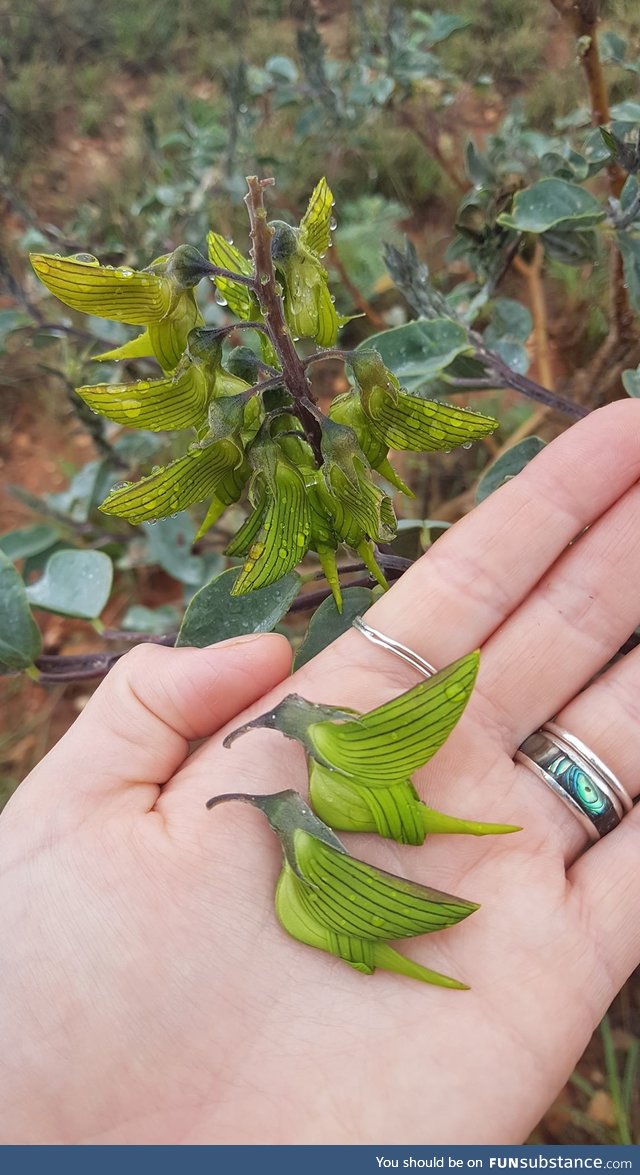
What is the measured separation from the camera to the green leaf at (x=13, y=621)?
132cm

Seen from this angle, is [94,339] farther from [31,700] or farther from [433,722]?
[433,722]

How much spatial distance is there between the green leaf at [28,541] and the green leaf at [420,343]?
964 millimetres

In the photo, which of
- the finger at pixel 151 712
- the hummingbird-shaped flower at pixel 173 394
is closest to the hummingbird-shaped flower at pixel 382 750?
the finger at pixel 151 712

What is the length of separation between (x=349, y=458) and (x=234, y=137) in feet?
4.69

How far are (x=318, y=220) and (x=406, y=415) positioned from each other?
0.20 meters

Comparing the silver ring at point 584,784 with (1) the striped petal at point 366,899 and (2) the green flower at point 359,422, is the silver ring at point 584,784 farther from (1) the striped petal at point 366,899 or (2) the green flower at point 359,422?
(2) the green flower at point 359,422

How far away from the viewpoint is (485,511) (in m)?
1.20

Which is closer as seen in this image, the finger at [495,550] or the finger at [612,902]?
the finger at [612,902]

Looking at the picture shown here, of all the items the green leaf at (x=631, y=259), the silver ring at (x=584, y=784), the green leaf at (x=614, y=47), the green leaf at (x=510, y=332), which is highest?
the green leaf at (x=614, y=47)

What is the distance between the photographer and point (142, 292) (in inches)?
29.2

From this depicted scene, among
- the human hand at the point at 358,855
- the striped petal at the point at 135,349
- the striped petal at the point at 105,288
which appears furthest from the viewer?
the human hand at the point at 358,855

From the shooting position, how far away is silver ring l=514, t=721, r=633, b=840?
1146mm

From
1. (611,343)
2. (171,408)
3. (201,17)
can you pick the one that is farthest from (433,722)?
(201,17)

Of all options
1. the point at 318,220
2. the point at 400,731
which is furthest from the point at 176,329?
the point at 400,731
